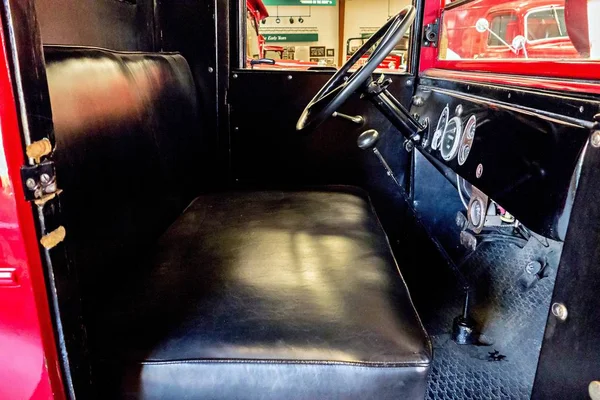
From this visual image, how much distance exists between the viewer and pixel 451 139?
1.09 metres

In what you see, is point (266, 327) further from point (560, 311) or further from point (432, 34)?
point (432, 34)

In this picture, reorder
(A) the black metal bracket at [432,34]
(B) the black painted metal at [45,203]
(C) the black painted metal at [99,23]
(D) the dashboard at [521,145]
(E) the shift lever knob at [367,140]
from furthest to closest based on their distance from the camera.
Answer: (A) the black metal bracket at [432,34] < (E) the shift lever knob at [367,140] < (C) the black painted metal at [99,23] < (D) the dashboard at [521,145] < (B) the black painted metal at [45,203]

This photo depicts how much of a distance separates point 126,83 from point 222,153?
82 centimetres

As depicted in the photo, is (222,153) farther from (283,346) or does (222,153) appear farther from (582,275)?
(582,275)

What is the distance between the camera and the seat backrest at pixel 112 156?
2.43 ft

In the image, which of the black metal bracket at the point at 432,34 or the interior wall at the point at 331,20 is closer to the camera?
the black metal bracket at the point at 432,34

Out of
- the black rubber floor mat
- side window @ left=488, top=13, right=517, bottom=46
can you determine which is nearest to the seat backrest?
the black rubber floor mat

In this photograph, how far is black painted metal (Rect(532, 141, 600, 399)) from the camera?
51 cm

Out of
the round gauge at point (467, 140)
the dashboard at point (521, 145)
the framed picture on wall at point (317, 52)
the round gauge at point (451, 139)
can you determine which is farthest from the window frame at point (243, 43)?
the framed picture on wall at point (317, 52)

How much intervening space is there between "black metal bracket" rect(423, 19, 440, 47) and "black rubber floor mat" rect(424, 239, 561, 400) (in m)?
0.71

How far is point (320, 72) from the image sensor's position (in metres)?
1.75

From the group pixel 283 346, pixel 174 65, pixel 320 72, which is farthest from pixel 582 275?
pixel 320 72

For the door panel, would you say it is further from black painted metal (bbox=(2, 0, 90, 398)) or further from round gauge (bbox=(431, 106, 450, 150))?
black painted metal (bbox=(2, 0, 90, 398))

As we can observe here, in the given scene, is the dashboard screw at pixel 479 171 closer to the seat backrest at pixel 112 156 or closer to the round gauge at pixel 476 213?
the round gauge at pixel 476 213
